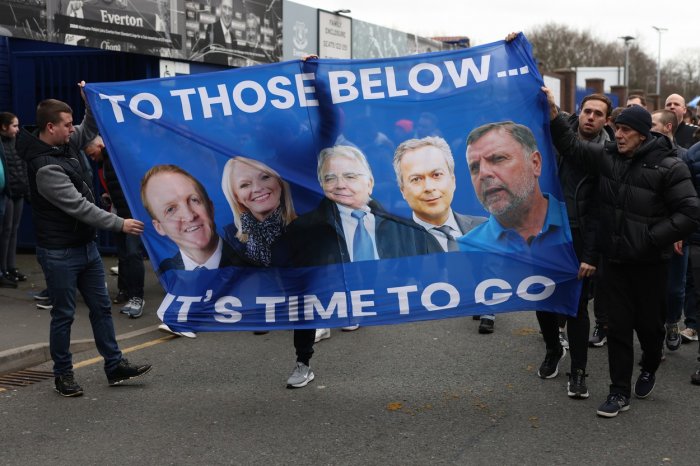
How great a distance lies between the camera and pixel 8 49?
12211 millimetres

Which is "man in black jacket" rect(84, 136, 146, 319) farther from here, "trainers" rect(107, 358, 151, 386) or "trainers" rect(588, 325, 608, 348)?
"trainers" rect(588, 325, 608, 348)

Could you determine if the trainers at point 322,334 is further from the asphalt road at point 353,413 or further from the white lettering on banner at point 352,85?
the white lettering on banner at point 352,85

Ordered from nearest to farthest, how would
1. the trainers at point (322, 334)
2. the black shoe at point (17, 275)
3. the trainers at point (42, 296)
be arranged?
1. the trainers at point (322, 334)
2. the trainers at point (42, 296)
3. the black shoe at point (17, 275)

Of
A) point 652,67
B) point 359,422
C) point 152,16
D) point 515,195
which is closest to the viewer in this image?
point 359,422

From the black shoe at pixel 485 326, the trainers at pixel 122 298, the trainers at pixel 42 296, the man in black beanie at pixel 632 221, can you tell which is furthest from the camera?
the trainers at pixel 122 298

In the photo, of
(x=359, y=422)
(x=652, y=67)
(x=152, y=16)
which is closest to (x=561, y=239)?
(x=359, y=422)

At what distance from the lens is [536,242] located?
5.78m

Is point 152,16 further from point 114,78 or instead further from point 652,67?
point 652,67

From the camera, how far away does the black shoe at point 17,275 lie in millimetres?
10305

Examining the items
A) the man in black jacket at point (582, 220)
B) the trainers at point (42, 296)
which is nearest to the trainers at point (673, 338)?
the man in black jacket at point (582, 220)

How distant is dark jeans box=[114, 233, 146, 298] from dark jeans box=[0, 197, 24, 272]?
1860mm

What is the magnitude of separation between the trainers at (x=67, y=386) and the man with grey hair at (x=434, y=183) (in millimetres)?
2613

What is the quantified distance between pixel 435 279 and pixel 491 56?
1497 millimetres

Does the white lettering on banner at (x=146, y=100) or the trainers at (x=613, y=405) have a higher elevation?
the white lettering on banner at (x=146, y=100)
